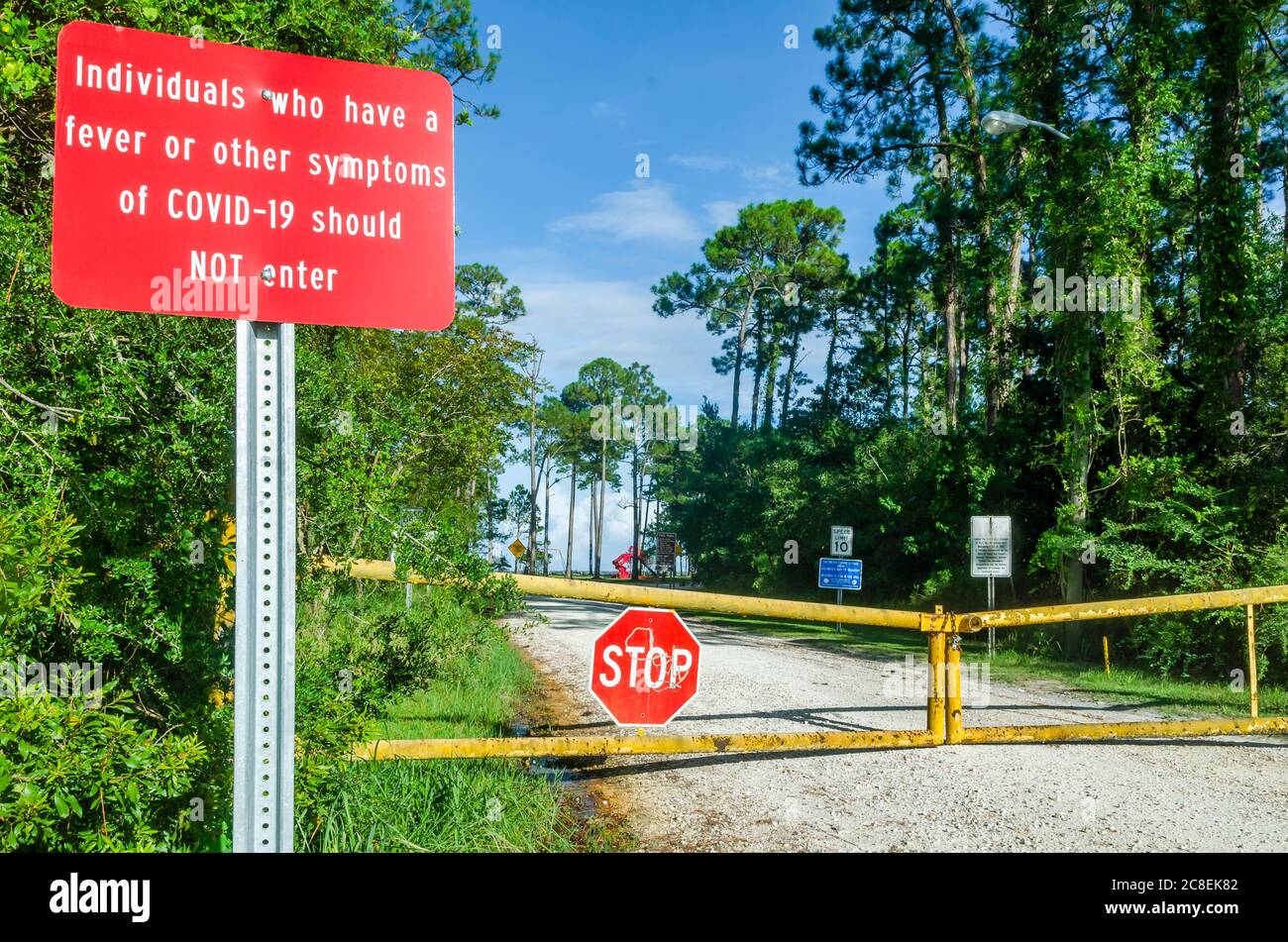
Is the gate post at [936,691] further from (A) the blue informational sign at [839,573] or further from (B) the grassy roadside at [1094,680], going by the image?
(A) the blue informational sign at [839,573]

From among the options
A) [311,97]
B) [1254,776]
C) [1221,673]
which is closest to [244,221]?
[311,97]

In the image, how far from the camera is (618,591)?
4.94 m

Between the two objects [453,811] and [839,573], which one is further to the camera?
[839,573]

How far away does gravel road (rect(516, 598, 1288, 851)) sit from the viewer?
4.88 m

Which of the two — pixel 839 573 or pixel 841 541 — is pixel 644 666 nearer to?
pixel 839 573

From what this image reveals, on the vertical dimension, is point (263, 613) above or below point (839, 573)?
above

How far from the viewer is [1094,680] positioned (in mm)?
12805

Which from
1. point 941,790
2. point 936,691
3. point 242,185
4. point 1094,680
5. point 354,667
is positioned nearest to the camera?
point 242,185

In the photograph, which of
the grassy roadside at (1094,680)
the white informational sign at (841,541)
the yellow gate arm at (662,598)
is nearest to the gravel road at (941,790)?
the yellow gate arm at (662,598)

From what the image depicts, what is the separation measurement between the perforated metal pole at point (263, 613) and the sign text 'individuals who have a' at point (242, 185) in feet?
0.52

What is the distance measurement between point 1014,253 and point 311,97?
23.0m

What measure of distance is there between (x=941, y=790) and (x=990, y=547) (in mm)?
10701

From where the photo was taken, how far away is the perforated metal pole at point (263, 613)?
1688mm

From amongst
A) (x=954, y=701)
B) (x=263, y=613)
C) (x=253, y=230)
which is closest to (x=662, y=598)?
(x=954, y=701)
